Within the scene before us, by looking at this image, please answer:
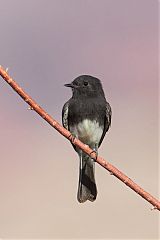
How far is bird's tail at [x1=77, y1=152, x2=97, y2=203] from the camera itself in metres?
3.48

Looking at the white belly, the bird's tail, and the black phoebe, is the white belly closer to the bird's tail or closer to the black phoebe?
the black phoebe

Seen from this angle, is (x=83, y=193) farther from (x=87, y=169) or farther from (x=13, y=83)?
(x=13, y=83)

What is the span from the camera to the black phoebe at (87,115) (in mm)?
3441

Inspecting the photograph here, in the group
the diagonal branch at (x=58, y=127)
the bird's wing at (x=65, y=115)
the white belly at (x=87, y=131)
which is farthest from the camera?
the bird's wing at (x=65, y=115)

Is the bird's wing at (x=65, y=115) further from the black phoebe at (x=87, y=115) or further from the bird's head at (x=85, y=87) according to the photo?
the bird's head at (x=85, y=87)

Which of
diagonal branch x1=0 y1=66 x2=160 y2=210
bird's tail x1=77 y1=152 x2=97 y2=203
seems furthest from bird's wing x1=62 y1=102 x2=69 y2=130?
diagonal branch x1=0 y1=66 x2=160 y2=210

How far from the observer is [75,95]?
11.6 feet

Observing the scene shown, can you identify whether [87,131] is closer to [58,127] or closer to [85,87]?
[85,87]

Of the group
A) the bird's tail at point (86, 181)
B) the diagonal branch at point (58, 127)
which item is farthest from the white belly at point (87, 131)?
the diagonal branch at point (58, 127)

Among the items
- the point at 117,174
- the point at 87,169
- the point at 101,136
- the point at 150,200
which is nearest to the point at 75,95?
the point at 101,136

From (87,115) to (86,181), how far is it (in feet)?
2.00

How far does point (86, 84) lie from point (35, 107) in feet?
5.50

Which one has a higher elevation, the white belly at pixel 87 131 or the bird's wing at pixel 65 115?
the bird's wing at pixel 65 115

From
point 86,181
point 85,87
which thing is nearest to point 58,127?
point 85,87
